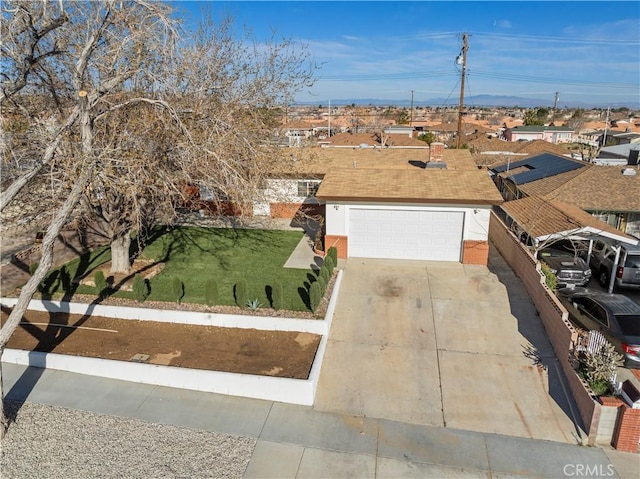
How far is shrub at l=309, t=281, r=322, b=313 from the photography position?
1157 centimetres

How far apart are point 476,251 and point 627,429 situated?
8.34m

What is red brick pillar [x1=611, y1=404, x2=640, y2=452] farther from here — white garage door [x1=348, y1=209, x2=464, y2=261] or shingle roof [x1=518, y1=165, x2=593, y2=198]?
shingle roof [x1=518, y1=165, x2=593, y2=198]

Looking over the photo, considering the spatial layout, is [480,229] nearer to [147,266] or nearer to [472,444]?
[472,444]

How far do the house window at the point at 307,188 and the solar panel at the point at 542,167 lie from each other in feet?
36.1

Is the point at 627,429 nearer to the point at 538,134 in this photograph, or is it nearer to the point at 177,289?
the point at 177,289

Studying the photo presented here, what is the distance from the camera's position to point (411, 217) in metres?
15.9

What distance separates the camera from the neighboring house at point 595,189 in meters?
18.1

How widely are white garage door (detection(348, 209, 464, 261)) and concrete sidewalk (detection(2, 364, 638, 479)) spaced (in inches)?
333

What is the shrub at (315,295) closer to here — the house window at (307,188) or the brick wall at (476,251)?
the brick wall at (476,251)

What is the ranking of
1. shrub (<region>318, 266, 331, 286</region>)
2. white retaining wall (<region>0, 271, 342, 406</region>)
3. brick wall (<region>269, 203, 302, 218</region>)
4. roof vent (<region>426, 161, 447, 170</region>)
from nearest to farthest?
white retaining wall (<region>0, 271, 342, 406</region>)
shrub (<region>318, 266, 331, 286</region>)
roof vent (<region>426, 161, 447, 170</region>)
brick wall (<region>269, 203, 302, 218</region>)

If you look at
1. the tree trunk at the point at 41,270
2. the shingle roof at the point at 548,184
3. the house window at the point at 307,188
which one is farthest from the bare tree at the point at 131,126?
the shingle roof at the point at 548,184

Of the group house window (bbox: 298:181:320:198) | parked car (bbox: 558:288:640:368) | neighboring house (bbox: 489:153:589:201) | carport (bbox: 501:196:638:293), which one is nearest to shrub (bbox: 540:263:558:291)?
parked car (bbox: 558:288:640:368)

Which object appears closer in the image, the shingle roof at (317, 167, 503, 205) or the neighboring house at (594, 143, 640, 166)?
the shingle roof at (317, 167, 503, 205)

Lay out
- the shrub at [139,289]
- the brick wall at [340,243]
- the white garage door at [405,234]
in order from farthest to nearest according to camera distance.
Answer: the brick wall at [340,243] < the white garage door at [405,234] < the shrub at [139,289]
